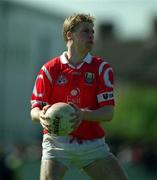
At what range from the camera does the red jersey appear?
430 inches

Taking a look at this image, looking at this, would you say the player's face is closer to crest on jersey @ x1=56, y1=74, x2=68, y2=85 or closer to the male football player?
the male football player

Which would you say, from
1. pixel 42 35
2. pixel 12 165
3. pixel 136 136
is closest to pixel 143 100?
pixel 136 136

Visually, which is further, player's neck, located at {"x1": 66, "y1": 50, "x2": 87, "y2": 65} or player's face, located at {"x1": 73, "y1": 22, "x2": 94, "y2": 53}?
player's neck, located at {"x1": 66, "y1": 50, "x2": 87, "y2": 65}

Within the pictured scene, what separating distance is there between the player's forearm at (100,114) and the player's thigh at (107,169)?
516 mm

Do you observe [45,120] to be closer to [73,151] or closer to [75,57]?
[73,151]

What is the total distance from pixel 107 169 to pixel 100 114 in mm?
645

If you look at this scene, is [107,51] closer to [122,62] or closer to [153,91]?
[122,62]

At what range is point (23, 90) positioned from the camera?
59.0 meters

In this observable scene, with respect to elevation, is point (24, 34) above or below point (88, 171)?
above

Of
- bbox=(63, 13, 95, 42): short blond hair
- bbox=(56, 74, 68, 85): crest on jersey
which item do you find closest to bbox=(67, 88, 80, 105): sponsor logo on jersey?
bbox=(56, 74, 68, 85): crest on jersey

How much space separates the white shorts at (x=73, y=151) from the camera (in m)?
10.9

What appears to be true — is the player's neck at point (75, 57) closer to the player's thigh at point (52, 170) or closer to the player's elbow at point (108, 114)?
the player's elbow at point (108, 114)

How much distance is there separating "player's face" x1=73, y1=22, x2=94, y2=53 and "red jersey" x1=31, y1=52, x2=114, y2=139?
0.16m

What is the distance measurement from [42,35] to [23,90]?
3577 millimetres
